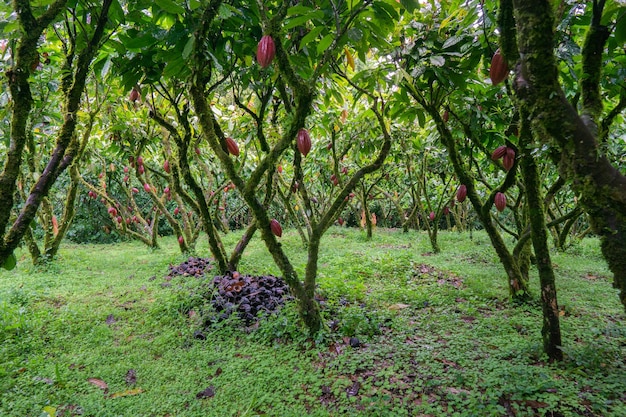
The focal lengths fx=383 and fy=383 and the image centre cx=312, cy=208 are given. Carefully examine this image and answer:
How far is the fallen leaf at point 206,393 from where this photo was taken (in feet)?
6.42

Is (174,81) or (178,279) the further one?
(178,279)

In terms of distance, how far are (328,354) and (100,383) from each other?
1.28m

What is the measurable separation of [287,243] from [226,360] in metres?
4.83

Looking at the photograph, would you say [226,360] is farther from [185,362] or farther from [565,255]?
[565,255]

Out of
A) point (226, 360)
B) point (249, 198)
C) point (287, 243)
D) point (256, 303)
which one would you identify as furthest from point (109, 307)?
point (287, 243)

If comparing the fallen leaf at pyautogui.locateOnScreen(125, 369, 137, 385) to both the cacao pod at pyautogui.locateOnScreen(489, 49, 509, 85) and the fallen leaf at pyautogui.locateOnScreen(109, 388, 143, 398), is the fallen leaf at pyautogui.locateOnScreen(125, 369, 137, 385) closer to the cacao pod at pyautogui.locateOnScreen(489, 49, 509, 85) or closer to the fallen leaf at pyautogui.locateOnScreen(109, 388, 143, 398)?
the fallen leaf at pyautogui.locateOnScreen(109, 388, 143, 398)

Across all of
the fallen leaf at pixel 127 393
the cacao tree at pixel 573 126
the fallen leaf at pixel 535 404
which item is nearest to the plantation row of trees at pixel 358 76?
the cacao tree at pixel 573 126

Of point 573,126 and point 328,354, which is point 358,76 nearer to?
point 573,126

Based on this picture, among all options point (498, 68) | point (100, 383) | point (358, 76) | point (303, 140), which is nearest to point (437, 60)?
point (498, 68)

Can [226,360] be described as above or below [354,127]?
below

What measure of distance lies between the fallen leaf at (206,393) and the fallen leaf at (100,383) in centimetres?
52

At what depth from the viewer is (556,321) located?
77.2 inches

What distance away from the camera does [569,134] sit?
1.07m

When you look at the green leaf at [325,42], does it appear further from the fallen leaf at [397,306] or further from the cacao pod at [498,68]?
the fallen leaf at [397,306]
